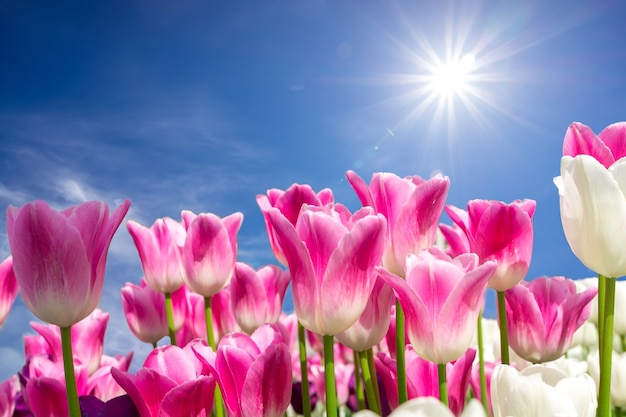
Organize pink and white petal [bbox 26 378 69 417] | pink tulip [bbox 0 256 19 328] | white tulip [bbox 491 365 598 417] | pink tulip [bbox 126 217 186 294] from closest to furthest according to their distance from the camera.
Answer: white tulip [bbox 491 365 598 417] < pink and white petal [bbox 26 378 69 417] < pink tulip [bbox 0 256 19 328] < pink tulip [bbox 126 217 186 294]

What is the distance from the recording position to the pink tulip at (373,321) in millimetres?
1673

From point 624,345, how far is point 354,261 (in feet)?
7.43

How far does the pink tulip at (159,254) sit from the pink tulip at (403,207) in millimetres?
909

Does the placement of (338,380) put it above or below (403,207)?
below

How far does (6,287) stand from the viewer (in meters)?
2.25

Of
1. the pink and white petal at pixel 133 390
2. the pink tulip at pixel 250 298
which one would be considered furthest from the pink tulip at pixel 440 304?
the pink tulip at pixel 250 298

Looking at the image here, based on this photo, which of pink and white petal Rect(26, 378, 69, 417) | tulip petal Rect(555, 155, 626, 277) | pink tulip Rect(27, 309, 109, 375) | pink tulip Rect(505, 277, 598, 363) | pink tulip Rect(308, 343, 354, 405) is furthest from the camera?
pink tulip Rect(308, 343, 354, 405)

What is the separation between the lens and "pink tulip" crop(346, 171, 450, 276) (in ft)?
5.33

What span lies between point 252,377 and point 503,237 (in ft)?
2.77

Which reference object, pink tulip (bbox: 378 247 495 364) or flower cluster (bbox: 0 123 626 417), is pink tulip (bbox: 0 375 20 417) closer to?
flower cluster (bbox: 0 123 626 417)

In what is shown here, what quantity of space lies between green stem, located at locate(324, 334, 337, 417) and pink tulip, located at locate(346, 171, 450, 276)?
0.31 m

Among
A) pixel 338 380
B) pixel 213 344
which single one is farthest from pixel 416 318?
pixel 338 380

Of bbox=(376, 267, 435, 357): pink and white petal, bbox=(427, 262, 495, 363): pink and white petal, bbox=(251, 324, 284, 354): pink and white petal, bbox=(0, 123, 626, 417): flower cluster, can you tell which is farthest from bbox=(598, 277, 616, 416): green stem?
bbox=(251, 324, 284, 354): pink and white petal

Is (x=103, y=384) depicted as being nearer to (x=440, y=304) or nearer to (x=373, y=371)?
(x=373, y=371)
